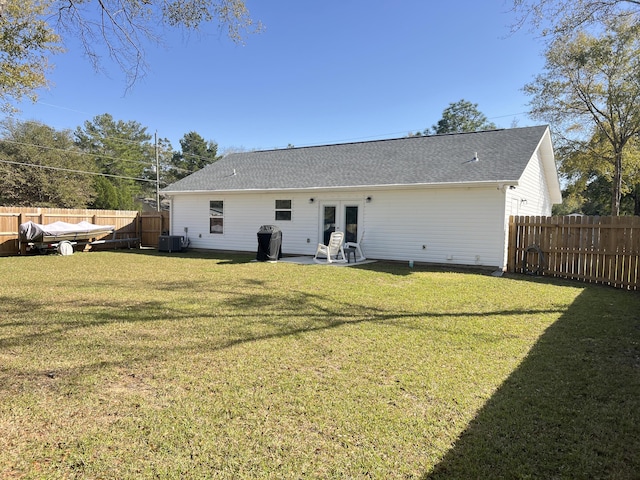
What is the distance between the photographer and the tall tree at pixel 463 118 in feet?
126

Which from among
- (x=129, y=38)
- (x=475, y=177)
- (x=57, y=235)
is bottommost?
(x=57, y=235)

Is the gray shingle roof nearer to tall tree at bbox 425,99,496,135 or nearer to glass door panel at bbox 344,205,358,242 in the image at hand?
glass door panel at bbox 344,205,358,242

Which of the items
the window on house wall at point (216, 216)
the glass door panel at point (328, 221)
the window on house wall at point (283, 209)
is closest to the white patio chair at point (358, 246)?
the glass door panel at point (328, 221)

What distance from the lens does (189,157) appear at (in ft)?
146

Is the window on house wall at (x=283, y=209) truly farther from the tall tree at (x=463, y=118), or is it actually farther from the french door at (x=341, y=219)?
the tall tree at (x=463, y=118)

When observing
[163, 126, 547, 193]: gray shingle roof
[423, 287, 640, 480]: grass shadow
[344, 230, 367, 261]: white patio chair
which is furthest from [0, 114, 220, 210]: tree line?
[423, 287, 640, 480]: grass shadow

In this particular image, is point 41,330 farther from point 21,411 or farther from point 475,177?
point 475,177

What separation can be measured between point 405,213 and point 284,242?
15.5ft

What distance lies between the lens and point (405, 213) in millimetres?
11820

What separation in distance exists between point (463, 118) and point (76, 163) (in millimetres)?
36679

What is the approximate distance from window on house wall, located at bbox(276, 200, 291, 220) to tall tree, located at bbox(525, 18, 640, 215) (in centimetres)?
1271

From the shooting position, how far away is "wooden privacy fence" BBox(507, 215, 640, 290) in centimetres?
814

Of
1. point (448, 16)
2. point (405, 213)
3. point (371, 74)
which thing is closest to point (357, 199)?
point (405, 213)

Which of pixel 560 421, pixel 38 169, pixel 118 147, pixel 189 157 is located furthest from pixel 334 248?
pixel 189 157
